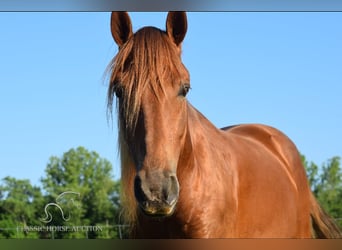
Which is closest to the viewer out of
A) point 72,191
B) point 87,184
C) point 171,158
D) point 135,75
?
point 171,158

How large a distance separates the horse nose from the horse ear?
36.0 inches

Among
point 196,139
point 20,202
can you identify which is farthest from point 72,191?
point 196,139

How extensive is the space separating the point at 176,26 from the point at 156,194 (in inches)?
42.6

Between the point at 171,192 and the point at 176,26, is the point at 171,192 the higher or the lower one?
the lower one

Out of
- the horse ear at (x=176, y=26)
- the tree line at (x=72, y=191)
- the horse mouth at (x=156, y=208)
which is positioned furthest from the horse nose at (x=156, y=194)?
the tree line at (x=72, y=191)

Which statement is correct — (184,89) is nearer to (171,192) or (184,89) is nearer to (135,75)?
(135,75)

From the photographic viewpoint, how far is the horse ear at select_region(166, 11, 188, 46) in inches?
115

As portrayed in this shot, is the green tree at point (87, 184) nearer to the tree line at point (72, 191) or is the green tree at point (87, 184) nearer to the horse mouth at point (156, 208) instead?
the tree line at point (72, 191)

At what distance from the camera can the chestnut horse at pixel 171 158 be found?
249 cm

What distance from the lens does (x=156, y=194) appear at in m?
2.36

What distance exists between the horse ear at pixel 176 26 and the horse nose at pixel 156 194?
0.91 meters

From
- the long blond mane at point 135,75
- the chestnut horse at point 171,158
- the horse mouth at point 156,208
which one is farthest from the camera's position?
the long blond mane at point 135,75

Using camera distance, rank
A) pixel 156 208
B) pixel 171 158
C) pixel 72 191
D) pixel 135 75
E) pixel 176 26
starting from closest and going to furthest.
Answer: pixel 156 208 → pixel 171 158 → pixel 135 75 → pixel 176 26 → pixel 72 191

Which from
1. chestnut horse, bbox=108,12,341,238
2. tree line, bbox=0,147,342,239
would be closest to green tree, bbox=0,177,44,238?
tree line, bbox=0,147,342,239
